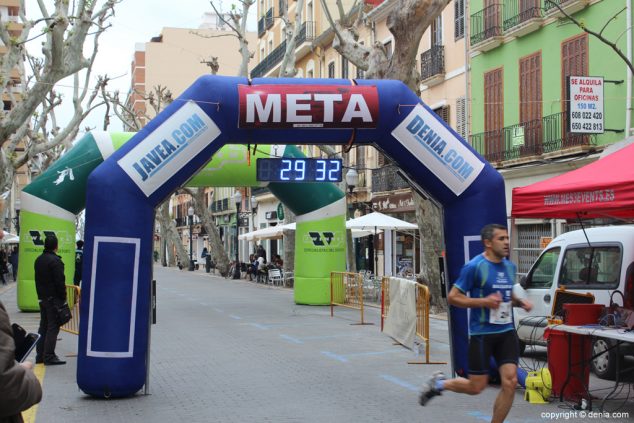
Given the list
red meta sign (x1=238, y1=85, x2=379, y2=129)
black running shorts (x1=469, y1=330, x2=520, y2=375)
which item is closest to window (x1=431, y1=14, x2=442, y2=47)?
red meta sign (x1=238, y1=85, x2=379, y2=129)

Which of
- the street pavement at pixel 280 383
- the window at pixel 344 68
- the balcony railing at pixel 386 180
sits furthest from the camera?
the window at pixel 344 68

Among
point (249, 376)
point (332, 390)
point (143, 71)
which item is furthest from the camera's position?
point (143, 71)

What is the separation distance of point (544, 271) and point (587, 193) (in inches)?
151

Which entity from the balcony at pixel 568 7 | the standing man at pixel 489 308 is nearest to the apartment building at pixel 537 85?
the balcony at pixel 568 7

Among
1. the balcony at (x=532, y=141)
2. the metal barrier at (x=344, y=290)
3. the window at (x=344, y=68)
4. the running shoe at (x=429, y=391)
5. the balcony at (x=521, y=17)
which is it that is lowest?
the running shoe at (x=429, y=391)

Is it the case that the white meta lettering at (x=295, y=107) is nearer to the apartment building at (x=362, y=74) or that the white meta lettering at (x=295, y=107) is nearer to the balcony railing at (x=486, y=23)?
the apartment building at (x=362, y=74)

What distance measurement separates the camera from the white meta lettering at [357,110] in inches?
405

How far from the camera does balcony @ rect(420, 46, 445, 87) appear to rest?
99.7 feet

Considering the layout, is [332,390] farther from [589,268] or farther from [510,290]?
[589,268]

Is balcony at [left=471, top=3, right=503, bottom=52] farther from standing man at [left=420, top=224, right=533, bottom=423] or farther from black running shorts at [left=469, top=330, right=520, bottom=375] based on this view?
black running shorts at [left=469, top=330, right=520, bottom=375]

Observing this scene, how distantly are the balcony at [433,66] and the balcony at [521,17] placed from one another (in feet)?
15.4

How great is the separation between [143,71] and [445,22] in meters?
79.3

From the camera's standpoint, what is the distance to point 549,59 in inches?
935

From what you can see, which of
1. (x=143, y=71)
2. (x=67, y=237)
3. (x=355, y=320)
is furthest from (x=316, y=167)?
(x=143, y=71)
